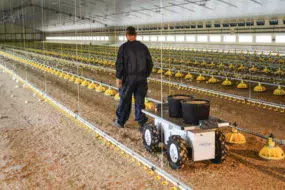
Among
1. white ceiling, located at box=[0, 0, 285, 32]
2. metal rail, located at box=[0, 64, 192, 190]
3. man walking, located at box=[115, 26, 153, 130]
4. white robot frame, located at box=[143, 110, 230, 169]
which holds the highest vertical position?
white ceiling, located at box=[0, 0, 285, 32]

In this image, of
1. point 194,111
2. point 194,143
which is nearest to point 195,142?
point 194,143

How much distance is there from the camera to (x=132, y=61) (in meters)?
5.81

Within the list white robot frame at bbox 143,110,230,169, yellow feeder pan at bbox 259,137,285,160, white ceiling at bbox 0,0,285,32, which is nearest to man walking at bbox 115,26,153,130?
white robot frame at bbox 143,110,230,169

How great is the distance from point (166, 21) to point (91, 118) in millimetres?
21343

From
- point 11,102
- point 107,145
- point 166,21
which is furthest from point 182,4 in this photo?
point 107,145

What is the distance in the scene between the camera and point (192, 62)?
1861 cm

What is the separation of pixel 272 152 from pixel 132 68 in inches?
102

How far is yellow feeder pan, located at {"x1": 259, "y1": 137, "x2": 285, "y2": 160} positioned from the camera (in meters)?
4.71

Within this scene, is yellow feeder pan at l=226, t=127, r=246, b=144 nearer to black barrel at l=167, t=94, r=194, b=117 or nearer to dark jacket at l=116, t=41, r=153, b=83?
black barrel at l=167, t=94, r=194, b=117

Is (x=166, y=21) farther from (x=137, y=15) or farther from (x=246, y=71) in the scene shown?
(x=246, y=71)

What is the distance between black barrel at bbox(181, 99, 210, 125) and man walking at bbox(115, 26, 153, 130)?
63.8 inches

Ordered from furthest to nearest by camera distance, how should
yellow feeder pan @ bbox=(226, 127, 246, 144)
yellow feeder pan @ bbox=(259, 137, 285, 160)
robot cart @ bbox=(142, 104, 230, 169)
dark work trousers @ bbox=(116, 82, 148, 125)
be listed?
dark work trousers @ bbox=(116, 82, 148, 125), yellow feeder pan @ bbox=(226, 127, 246, 144), yellow feeder pan @ bbox=(259, 137, 285, 160), robot cart @ bbox=(142, 104, 230, 169)

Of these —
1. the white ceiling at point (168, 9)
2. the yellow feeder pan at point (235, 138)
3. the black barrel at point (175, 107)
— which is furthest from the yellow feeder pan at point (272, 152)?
the white ceiling at point (168, 9)

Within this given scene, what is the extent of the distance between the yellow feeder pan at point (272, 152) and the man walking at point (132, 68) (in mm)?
2278
